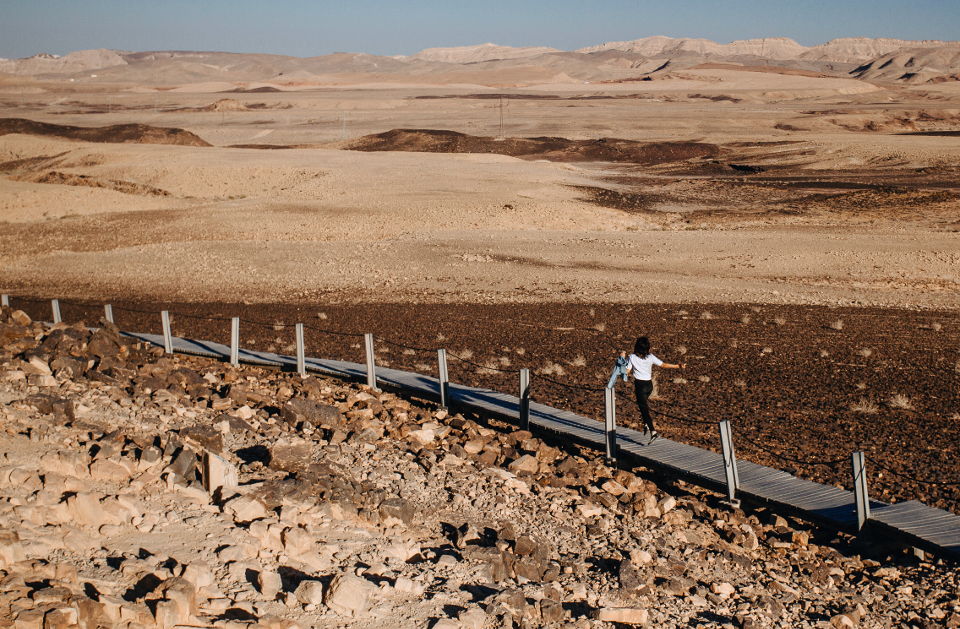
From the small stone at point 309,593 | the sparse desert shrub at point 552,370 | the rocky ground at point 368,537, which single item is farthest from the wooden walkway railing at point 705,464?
the small stone at point 309,593

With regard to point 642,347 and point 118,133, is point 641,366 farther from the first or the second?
point 118,133

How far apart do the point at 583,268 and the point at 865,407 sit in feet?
54.6

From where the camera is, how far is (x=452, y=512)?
9945 mm

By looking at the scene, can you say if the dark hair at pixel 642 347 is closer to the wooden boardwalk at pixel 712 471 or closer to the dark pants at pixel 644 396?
the dark pants at pixel 644 396

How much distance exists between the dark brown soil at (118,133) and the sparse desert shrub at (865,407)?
76801 millimetres

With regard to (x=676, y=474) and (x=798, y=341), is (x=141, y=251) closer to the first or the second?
(x=798, y=341)

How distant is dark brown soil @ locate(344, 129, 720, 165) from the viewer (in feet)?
239

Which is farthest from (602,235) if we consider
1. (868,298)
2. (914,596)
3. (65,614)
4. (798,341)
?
(65,614)

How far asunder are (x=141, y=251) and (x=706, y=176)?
1553 inches

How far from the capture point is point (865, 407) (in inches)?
569

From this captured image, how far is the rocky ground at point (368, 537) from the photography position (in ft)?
23.9

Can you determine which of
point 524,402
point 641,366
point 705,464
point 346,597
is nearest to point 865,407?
point 705,464

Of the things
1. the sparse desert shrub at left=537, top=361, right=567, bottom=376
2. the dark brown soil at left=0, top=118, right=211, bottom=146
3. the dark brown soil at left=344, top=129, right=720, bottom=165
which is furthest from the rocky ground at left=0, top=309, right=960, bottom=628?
the dark brown soil at left=0, top=118, right=211, bottom=146

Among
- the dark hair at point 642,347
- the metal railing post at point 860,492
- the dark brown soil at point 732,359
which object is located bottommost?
the dark brown soil at point 732,359
